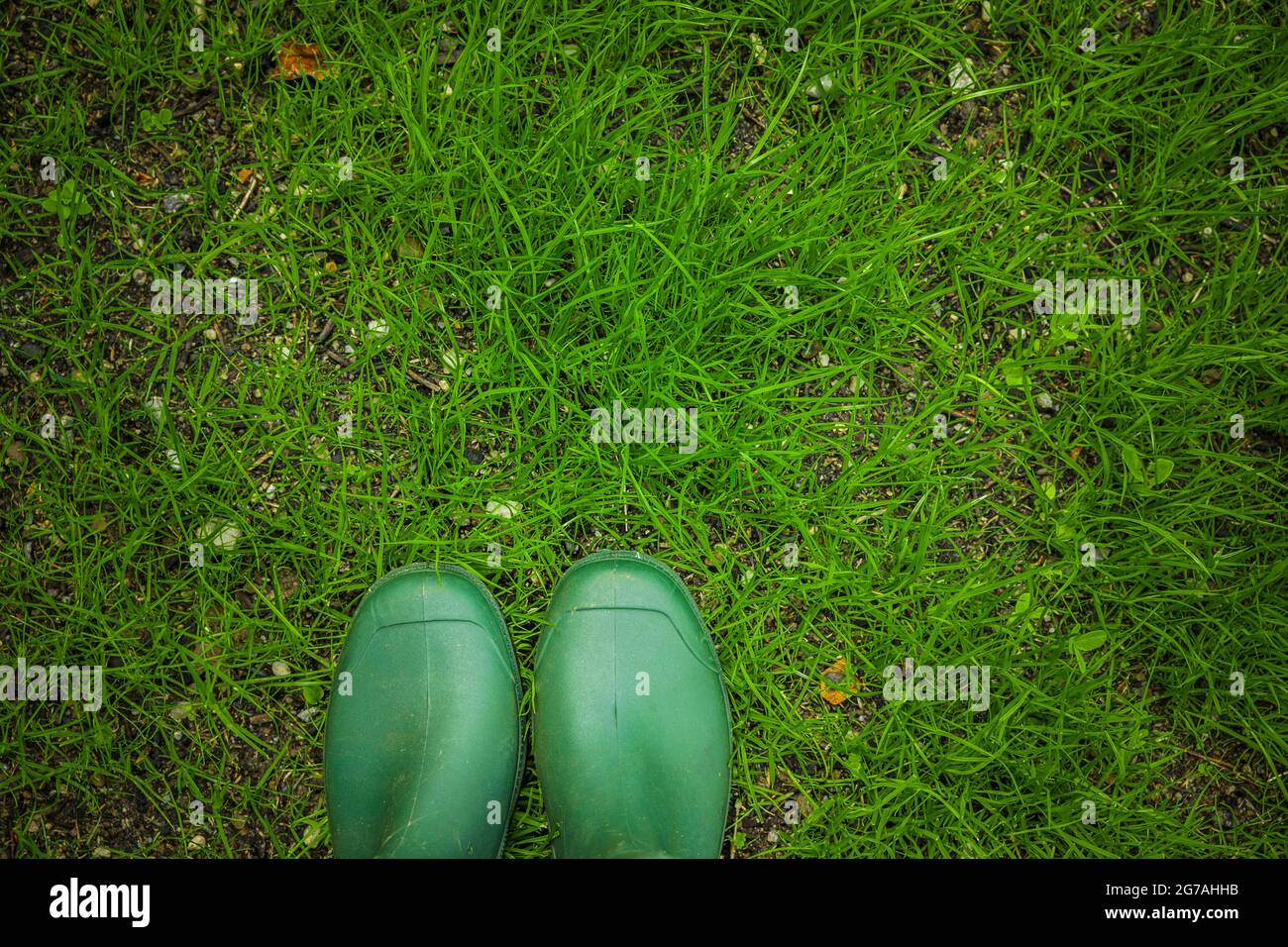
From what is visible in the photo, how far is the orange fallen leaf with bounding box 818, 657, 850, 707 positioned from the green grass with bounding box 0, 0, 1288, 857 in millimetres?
17

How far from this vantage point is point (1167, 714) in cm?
187

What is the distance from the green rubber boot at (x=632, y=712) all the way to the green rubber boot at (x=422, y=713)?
0.11 meters

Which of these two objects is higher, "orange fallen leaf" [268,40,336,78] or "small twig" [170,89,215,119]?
"orange fallen leaf" [268,40,336,78]

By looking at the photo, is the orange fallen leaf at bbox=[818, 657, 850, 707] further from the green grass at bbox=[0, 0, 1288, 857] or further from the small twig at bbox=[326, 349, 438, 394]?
the small twig at bbox=[326, 349, 438, 394]

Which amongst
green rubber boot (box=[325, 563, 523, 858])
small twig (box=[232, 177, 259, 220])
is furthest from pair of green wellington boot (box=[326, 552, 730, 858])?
small twig (box=[232, 177, 259, 220])

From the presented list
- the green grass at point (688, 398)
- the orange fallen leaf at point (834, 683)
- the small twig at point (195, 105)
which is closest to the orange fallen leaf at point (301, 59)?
the green grass at point (688, 398)

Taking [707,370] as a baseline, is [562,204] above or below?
above

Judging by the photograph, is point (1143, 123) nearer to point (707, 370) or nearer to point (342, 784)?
point (707, 370)

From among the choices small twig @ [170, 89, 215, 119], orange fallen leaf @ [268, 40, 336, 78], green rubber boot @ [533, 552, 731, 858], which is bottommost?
green rubber boot @ [533, 552, 731, 858]

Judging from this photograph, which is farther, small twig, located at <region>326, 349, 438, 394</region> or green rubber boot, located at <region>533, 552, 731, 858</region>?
small twig, located at <region>326, 349, 438, 394</region>

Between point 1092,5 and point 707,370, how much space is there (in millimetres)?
1204

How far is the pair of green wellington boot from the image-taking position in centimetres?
175

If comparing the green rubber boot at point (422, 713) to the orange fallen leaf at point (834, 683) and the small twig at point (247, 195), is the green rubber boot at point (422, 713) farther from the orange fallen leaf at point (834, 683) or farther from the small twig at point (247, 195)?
the small twig at point (247, 195)

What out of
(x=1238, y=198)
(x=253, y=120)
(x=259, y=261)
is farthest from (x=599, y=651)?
(x=1238, y=198)
